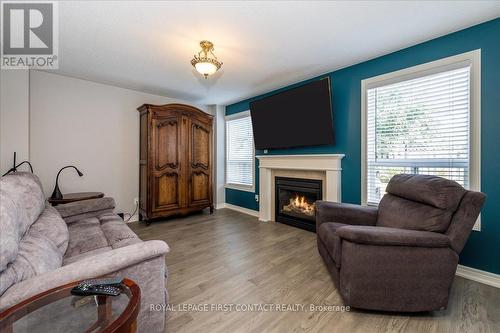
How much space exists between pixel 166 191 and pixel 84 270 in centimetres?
283

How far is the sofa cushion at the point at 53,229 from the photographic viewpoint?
5.07 ft

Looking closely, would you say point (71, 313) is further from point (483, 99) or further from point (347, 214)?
point (483, 99)

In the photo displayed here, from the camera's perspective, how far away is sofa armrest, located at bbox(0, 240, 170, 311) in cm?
92

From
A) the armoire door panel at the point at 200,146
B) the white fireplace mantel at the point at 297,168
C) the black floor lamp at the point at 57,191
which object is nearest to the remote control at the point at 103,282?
the black floor lamp at the point at 57,191

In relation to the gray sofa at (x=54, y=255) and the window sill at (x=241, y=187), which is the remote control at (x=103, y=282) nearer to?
the gray sofa at (x=54, y=255)

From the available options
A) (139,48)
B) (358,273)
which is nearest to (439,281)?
(358,273)

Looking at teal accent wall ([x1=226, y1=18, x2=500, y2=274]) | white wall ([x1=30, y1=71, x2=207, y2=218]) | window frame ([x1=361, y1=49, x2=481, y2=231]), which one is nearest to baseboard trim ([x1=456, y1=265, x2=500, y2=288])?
teal accent wall ([x1=226, y1=18, x2=500, y2=274])

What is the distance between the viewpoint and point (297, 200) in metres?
3.79

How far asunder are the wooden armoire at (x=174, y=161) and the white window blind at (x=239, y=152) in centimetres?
61

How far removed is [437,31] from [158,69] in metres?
3.17

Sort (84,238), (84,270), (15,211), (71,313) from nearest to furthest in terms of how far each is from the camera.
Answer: (71,313) < (84,270) < (15,211) < (84,238)

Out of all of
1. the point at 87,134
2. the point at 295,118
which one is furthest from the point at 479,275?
the point at 87,134

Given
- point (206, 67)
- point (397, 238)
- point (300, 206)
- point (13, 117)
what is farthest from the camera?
point (300, 206)

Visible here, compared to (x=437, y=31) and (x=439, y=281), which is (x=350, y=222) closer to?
(x=439, y=281)
